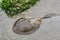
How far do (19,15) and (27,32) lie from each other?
641mm

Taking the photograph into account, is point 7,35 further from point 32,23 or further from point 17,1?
point 17,1

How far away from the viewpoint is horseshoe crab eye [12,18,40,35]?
4.02 m

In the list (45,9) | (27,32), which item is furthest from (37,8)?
(27,32)

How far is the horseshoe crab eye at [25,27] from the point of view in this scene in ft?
13.2

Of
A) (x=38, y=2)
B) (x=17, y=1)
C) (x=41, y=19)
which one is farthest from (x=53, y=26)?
(x=17, y=1)

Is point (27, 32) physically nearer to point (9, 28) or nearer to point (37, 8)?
point (9, 28)

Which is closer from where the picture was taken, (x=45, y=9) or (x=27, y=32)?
(x=27, y=32)

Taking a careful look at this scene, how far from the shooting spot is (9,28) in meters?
4.21

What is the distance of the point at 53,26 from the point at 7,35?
2.89ft

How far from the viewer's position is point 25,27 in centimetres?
403

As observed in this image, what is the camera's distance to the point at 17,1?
4945mm

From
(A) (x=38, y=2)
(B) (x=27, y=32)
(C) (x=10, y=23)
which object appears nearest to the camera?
(B) (x=27, y=32)

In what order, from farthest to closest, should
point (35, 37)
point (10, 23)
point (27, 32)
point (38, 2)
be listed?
point (38, 2)
point (10, 23)
point (27, 32)
point (35, 37)

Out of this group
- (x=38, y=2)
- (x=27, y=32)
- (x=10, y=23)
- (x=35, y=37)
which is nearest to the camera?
(x=35, y=37)
